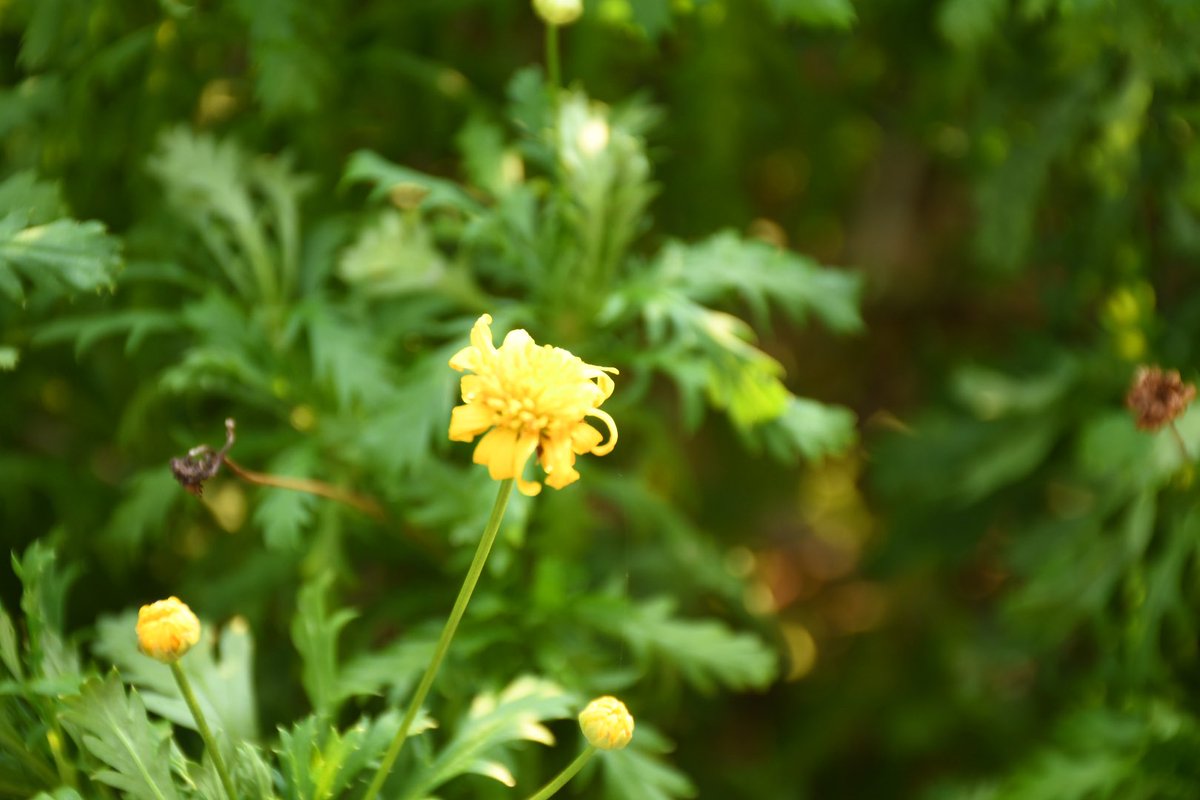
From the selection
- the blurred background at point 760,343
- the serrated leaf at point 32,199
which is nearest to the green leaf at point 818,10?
the blurred background at point 760,343

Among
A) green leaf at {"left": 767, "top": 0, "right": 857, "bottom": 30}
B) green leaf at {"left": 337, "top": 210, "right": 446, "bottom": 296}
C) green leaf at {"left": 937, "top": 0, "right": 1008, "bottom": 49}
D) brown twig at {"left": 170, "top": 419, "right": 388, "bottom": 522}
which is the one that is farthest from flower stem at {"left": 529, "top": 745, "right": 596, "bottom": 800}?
green leaf at {"left": 937, "top": 0, "right": 1008, "bottom": 49}

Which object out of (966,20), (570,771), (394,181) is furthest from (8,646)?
(966,20)

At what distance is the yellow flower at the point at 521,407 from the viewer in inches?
28.1

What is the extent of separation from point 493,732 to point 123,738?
0.28m

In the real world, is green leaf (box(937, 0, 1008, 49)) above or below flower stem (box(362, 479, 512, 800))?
above

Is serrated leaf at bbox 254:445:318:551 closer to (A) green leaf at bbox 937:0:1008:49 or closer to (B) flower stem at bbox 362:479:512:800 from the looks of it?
(B) flower stem at bbox 362:479:512:800

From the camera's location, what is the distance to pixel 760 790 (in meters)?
1.74

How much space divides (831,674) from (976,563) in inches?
14.3

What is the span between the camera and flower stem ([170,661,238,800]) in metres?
0.71

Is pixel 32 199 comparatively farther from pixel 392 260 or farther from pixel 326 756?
pixel 326 756

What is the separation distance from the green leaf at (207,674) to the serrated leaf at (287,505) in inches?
3.5

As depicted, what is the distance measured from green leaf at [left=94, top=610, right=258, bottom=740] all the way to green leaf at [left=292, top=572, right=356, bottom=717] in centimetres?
6

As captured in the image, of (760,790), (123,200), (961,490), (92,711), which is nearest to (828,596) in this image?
(760,790)

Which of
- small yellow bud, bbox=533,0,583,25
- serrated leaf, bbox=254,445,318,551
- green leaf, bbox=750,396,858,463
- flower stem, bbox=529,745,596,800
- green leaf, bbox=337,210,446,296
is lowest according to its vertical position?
flower stem, bbox=529,745,596,800
